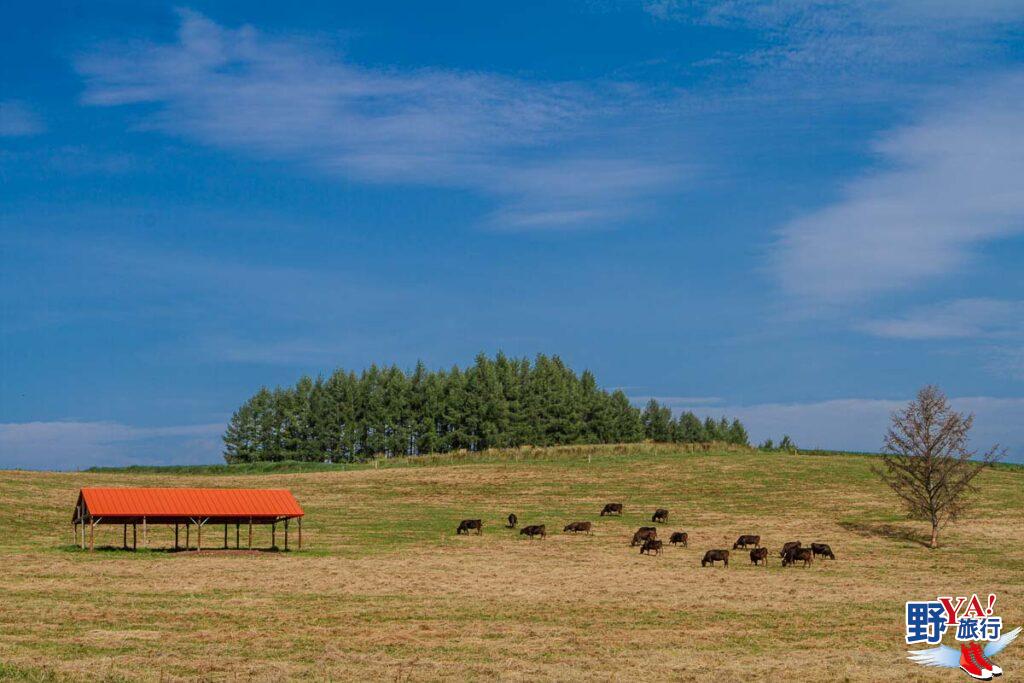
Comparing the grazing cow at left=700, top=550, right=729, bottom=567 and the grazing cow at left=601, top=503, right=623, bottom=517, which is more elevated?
the grazing cow at left=601, top=503, right=623, bottom=517

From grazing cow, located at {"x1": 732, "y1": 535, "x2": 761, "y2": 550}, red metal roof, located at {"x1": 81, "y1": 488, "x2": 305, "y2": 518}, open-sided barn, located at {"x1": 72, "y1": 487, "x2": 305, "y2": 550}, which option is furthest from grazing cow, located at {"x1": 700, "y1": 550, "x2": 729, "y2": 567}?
red metal roof, located at {"x1": 81, "y1": 488, "x2": 305, "y2": 518}

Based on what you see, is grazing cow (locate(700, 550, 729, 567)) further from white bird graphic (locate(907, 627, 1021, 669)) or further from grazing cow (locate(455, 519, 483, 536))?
white bird graphic (locate(907, 627, 1021, 669))

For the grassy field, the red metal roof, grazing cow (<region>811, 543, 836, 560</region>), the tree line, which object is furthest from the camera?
the tree line

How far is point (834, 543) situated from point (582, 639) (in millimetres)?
31934

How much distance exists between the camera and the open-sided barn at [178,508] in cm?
5247

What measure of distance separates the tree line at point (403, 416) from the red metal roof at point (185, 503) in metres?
82.4

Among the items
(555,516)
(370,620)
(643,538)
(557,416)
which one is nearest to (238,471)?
(557,416)

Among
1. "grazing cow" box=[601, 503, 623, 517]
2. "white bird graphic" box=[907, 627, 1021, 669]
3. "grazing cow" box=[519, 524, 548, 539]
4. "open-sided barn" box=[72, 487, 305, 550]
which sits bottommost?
"white bird graphic" box=[907, 627, 1021, 669]

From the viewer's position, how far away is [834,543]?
56688 mm

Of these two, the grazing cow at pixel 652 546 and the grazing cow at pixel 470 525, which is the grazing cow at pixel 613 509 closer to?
the grazing cow at pixel 470 525

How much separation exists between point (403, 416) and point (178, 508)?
88082mm

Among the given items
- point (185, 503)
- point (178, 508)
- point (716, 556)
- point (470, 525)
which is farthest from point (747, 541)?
point (178, 508)
